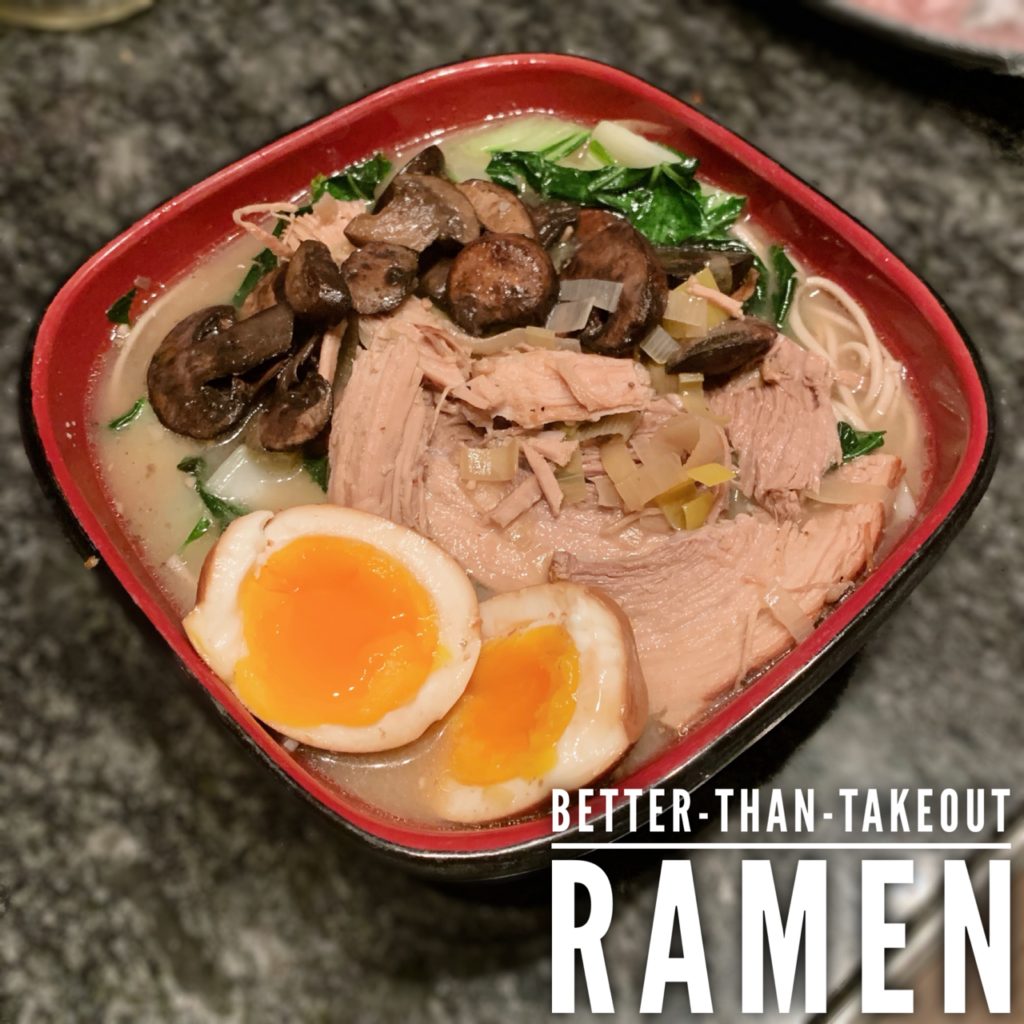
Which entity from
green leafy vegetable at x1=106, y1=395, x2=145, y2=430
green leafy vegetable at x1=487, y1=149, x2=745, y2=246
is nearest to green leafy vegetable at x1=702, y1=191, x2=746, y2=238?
green leafy vegetable at x1=487, y1=149, x2=745, y2=246

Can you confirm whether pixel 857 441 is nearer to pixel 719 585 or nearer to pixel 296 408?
pixel 719 585

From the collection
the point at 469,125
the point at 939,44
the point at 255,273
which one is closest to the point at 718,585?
the point at 255,273

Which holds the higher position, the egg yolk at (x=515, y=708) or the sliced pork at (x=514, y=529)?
the sliced pork at (x=514, y=529)

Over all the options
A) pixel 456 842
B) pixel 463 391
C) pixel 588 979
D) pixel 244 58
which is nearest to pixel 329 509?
pixel 463 391

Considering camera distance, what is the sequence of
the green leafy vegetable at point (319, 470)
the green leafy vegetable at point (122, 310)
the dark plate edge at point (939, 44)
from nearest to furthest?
the green leafy vegetable at point (319, 470)
the green leafy vegetable at point (122, 310)
the dark plate edge at point (939, 44)

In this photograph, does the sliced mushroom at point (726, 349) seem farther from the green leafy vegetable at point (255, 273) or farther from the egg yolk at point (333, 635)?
the green leafy vegetable at point (255, 273)

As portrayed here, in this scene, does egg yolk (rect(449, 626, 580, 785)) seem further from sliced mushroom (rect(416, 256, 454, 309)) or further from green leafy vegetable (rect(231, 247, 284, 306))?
green leafy vegetable (rect(231, 247, 284, 306))

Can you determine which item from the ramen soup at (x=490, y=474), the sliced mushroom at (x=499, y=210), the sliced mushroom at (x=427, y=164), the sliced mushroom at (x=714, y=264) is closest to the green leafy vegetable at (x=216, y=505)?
the ramen soup at (x=490, y=474)
